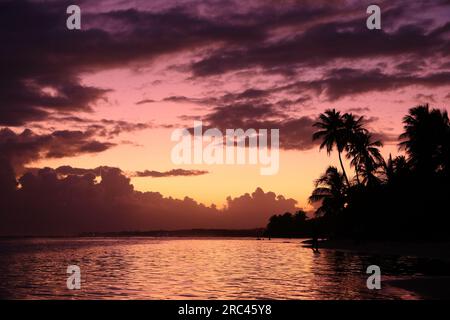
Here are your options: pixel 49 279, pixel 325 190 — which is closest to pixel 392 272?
pixel 49 279

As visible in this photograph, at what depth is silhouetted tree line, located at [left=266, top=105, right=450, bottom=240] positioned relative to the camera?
53125mm

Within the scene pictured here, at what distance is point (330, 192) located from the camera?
8081 centimetres

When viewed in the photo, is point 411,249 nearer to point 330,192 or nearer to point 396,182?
point 396,182

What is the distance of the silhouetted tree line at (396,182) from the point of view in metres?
53.1

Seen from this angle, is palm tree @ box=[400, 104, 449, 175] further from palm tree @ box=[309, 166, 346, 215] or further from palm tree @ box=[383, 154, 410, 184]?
palm tree @ box=[309, 166, 346, 215]

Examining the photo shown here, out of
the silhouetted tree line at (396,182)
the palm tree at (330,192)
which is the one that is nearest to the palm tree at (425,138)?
the silhouetted tree line at (396,182)

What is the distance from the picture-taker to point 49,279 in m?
32.4

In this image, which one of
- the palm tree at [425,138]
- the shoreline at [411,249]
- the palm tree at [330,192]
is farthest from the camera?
the palm tree at [330,192]

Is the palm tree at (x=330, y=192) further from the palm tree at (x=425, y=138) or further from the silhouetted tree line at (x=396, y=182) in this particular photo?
the palm tree at (x=425, y=138)

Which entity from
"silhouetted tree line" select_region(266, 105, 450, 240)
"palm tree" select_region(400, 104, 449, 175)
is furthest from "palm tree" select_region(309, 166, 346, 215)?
"palm tree" select_region(400, 104, 449, 175)
